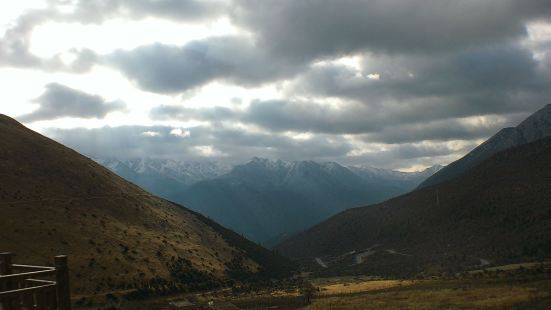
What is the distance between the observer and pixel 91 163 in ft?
485

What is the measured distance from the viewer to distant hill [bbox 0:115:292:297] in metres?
88.0

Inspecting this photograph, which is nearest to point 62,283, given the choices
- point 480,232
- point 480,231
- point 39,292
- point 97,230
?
point 39,292

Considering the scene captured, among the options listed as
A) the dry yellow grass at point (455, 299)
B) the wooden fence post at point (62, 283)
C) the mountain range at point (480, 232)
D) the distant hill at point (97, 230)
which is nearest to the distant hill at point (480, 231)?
the mountain range at point (480, 232)

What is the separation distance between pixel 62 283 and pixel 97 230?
9661 cm

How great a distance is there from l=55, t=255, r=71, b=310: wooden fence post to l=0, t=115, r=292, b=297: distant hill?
2747 inches

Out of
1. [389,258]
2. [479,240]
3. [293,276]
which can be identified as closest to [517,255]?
[479,240]

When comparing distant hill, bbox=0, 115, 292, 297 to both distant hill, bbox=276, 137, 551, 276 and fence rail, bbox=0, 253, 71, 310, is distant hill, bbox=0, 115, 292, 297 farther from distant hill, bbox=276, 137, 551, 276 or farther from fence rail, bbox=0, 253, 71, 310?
fence rail, bbox=0, 253, 71, 310

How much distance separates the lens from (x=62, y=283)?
13820 millimetres

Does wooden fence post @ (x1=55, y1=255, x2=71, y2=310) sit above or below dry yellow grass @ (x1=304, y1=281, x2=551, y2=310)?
above

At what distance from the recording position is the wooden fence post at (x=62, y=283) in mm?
13723

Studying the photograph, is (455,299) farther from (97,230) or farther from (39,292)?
(97,230)

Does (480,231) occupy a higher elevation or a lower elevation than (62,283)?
lower

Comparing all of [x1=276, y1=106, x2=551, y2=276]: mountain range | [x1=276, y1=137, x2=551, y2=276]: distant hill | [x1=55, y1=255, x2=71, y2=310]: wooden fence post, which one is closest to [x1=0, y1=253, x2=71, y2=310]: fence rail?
[x1=55, y1=255, x2=71, y2=310]: wooden fence post

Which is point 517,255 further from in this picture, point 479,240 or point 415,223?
point 415,223
